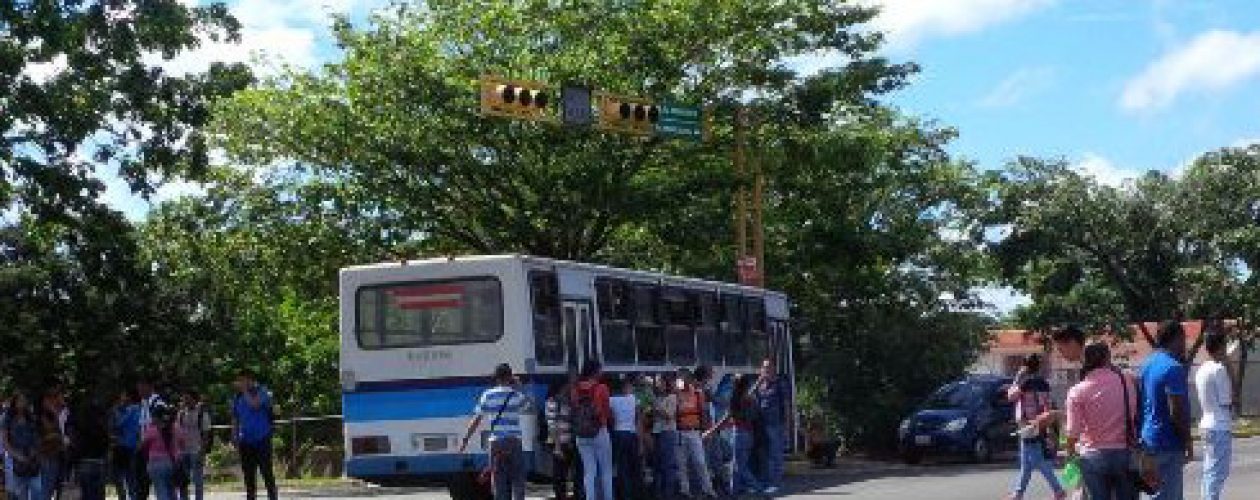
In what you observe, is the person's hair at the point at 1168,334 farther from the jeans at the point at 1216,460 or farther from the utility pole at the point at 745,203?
the utility pole at the point at 745,203

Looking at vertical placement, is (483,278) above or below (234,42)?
below

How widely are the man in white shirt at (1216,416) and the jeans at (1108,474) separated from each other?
1.86m

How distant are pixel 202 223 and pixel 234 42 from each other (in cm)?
1230

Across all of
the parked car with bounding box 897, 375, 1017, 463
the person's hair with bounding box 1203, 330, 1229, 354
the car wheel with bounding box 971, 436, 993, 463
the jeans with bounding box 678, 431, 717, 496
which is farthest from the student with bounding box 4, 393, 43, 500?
the car wheel with bounding box 971, 436, 993, 463

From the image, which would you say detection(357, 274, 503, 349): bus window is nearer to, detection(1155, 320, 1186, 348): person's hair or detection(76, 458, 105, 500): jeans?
detection(76, 458, 105, 500): jeans

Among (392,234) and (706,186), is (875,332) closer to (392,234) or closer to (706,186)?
(706,186)

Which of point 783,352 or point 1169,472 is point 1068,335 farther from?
point 783,352

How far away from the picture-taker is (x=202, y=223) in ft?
115

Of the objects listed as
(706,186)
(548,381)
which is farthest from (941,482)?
(706,186)

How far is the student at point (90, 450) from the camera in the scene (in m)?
21.0

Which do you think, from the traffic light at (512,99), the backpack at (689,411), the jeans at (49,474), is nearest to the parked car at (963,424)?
the backpack at (689,411)

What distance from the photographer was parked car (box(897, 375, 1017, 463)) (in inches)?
1291

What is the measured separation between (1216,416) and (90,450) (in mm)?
12984

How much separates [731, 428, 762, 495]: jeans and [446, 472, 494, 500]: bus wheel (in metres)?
3.33
